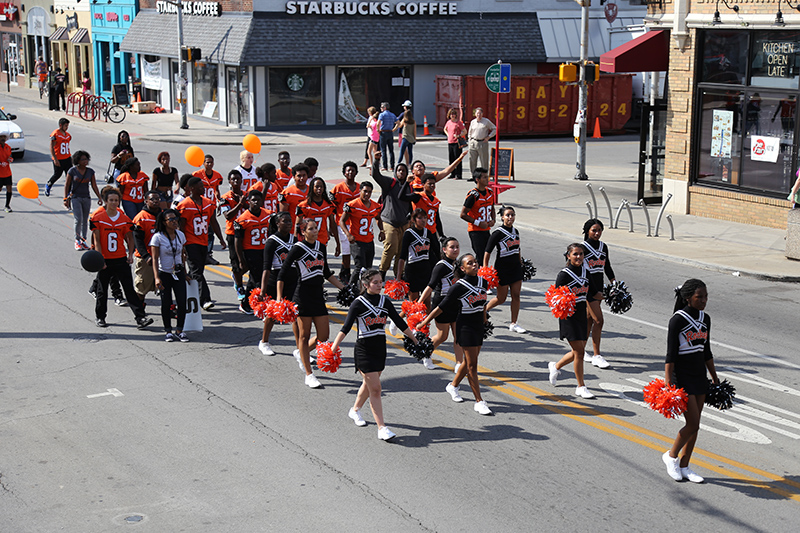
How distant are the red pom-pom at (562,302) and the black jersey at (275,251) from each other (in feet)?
10.4

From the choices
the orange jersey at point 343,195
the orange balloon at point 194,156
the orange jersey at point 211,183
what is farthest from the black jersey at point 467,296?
the orange balloon at point 194,156

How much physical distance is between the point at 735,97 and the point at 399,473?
14671mm

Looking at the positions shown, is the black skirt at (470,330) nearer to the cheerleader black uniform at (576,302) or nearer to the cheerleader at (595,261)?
the cheerleader black uniform at (576,302)

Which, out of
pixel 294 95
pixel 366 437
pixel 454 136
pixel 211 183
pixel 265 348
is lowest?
pixel 366 437

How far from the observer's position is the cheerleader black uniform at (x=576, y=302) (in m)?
9.81

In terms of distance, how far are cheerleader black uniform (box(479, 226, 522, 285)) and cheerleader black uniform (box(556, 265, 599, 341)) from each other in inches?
71.2

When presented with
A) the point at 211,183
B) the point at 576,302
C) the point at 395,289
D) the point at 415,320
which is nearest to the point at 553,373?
the point at 576,302

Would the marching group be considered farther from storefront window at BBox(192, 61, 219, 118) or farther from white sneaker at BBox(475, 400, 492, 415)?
storefront window at BBox(192, 61, 219, 118)

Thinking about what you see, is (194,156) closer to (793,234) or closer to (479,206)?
(479,206)

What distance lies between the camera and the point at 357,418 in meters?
9.14

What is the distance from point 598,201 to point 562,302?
13.2 metres

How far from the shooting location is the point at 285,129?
36781 mm

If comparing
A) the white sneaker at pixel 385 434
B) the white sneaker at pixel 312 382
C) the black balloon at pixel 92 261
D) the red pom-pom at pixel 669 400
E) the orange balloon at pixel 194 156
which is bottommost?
the white sneaker at pixel 385 434

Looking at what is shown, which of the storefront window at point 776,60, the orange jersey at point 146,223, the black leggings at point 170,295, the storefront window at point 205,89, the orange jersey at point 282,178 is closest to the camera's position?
the black leggings at point 170,295
